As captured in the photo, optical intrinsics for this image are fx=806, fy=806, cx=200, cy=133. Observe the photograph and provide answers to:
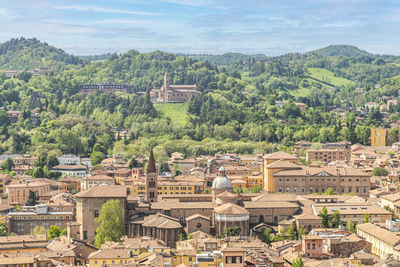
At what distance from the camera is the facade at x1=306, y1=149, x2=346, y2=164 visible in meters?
98.4

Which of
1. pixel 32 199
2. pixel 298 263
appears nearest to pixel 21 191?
pixel 32 199

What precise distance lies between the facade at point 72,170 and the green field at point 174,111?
106 ft

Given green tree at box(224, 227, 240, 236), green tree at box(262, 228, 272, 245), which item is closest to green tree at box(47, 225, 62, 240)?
green tree at box(224, 227, 240, 236)

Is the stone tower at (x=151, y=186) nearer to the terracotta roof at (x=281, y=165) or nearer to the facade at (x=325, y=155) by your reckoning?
the terracotta roof at (x=281, y=165)

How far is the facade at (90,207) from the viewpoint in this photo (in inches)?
2245

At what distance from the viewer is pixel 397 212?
60.8 m

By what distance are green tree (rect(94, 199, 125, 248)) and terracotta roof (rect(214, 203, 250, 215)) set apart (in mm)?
6771

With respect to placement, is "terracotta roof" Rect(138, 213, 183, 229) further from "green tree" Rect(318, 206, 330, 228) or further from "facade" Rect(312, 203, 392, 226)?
"facade" Rect(312, 203, 392, 226)

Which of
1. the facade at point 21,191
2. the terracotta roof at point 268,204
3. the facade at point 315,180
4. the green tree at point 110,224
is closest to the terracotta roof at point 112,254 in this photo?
the green tree at point 110,224

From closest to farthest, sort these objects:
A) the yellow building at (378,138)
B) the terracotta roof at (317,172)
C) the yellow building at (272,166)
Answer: the terracotta roof at (317,172) → the yellow building at (272,166) → the yellow building at (378,138)

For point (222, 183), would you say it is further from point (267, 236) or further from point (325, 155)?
point (325, 155)

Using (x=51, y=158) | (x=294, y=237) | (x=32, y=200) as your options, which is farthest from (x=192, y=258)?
(x=51, y=158)

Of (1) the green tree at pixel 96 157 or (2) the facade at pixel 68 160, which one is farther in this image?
(2) the facade at pixel 68 160

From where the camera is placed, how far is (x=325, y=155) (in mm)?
99062
